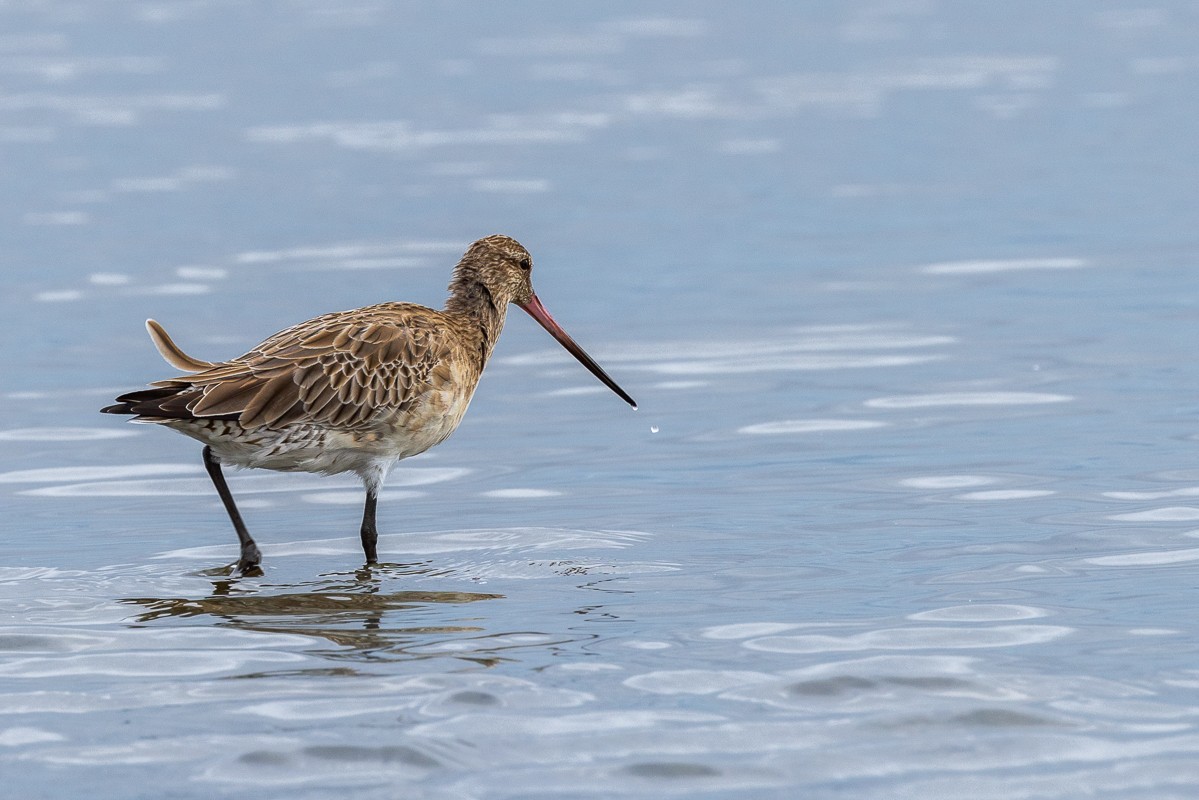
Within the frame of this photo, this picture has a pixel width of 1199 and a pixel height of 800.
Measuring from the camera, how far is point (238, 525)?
9547 mm

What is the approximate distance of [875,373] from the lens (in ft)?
46.3

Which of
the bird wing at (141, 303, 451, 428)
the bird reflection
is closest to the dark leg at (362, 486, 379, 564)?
the bird reflection

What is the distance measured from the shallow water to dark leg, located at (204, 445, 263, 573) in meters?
0.19

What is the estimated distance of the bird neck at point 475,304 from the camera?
425 inches

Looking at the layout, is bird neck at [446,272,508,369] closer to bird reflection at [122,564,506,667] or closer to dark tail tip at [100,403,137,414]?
bird reflection at [122,564,506,667]

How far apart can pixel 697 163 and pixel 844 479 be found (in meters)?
14.0

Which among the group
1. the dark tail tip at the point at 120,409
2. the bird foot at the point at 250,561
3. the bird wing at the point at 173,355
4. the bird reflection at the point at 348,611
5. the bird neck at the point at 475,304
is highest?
the bird neck at the point at 475,304

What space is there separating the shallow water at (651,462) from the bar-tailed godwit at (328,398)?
0.53m

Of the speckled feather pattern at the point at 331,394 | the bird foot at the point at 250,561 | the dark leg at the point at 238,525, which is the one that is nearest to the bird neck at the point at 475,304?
the speckled feather pattern at the point at 331,394

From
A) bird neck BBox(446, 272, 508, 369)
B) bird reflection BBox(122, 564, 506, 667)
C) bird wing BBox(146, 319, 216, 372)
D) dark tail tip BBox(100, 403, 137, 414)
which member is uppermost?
bird neck BBox(446, 272, 508, 369)

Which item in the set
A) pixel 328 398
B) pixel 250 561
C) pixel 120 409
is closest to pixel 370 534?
pixel 250 561

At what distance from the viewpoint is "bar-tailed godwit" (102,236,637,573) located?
9.18 metres

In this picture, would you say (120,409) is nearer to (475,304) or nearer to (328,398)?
(328,398)

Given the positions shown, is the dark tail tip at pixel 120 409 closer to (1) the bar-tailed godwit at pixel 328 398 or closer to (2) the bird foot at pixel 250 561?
(1) the bar-tailed godwit at pixel 328 398
